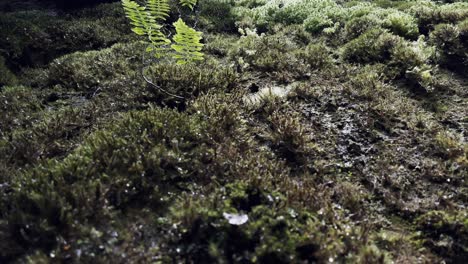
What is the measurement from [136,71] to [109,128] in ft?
7.57

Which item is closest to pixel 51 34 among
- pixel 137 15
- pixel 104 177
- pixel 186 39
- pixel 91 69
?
pixel 91 69

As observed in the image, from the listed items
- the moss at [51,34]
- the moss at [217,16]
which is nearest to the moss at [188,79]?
the moss at [51,34]

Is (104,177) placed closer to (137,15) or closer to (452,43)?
(137,15)

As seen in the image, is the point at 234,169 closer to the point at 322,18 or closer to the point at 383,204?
the point at 383,204

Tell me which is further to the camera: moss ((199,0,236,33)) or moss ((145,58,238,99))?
moss ((199,0,236,33))

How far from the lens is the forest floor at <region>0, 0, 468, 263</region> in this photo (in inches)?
152

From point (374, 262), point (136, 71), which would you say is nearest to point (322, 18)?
point (136, 71)

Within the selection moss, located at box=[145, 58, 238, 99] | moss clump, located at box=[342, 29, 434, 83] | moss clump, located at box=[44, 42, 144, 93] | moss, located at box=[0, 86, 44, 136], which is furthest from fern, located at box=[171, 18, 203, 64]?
moss clump, located at box=[342, 29, 434, 83]

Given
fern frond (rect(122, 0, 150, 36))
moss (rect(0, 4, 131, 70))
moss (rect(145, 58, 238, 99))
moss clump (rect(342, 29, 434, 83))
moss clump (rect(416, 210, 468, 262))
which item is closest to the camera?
moss clump (rect(416, 210, 468, 262))

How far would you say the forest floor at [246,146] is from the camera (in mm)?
3873

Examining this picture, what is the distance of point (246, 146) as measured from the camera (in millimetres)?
5215

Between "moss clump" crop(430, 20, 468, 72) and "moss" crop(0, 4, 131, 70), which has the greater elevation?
"moss clump" crop(430, 20, 468, 72)

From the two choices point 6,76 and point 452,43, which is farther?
point 452,43

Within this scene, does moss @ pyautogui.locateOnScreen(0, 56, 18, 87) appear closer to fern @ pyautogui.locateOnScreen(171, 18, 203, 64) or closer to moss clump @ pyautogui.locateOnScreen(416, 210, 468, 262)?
fern @ pyautogui.locateOnScreen(171, 18, 203, 64)
